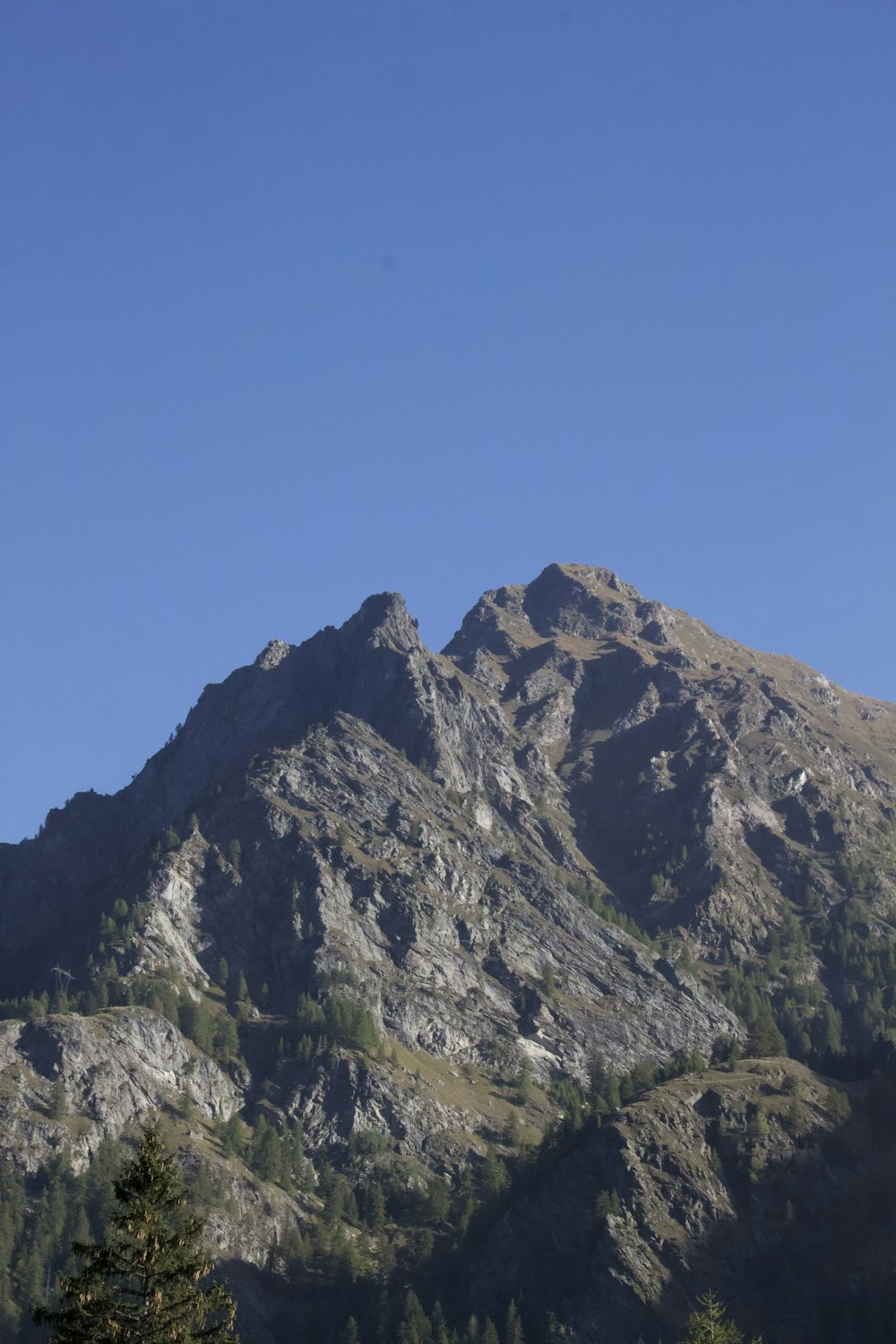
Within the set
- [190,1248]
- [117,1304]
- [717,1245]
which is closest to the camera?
[117,1304]

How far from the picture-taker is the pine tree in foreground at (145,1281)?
4997cm

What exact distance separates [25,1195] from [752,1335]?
96468mm

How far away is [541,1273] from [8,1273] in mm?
66681

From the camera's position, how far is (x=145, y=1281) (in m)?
51.5

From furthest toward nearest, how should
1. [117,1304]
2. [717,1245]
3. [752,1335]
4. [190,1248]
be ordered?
[717,1245], [752,1335], [190,1248], [117,1304]

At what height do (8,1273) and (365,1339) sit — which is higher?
(8,1273)

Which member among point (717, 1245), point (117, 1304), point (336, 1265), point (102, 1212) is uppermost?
point (102, 1212)

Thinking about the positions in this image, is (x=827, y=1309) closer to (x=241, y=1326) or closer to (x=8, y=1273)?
(x=241, y=1326)

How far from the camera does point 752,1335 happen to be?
179125 mm

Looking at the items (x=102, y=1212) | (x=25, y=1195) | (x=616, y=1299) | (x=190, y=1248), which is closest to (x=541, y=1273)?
(x=616, y=1299)

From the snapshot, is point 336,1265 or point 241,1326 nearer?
point 241,1326

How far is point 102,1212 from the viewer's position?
19375cm

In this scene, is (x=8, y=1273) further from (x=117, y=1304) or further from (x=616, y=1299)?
(x=117, y=1304)

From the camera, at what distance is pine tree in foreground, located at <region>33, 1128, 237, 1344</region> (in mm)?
49969
